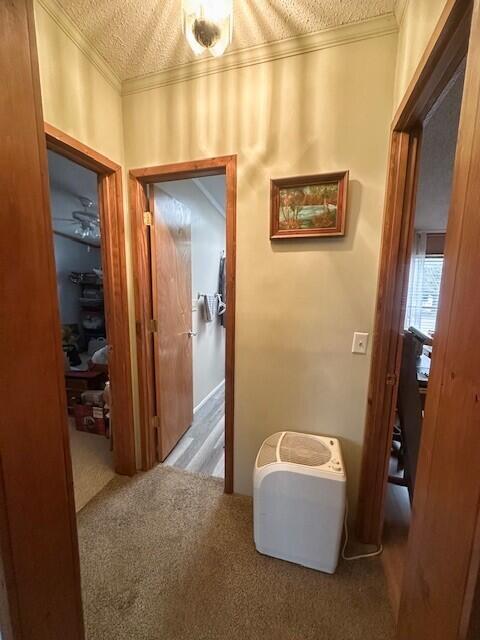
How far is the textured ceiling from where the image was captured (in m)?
1.18

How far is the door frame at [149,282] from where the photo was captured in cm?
151

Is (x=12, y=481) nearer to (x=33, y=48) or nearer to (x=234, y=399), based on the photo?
(x=33, y=48)

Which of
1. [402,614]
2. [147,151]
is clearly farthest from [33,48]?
[402,614]

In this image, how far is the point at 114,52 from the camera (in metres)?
1.42

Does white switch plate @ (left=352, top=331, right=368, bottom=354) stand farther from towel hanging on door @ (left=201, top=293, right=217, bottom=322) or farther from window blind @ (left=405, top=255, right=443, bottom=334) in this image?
window blind @ (left=405, top=255, right=443, bottom=334)

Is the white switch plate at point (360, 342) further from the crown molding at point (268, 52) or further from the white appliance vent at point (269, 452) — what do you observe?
the crown molding at point (268, 52)

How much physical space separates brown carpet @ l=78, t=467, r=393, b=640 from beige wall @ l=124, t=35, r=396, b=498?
0.42m

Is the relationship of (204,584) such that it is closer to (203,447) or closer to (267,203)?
(203,447)

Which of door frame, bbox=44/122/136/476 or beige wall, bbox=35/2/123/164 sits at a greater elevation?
beige wall, bbox=35/2/123/164

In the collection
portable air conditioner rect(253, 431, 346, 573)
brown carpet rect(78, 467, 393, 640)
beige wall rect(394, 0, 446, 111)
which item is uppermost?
beige wall rect(394, 0, 446, 111)

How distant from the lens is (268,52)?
4.44 feet

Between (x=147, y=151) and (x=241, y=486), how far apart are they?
225cm

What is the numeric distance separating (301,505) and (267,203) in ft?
5.10

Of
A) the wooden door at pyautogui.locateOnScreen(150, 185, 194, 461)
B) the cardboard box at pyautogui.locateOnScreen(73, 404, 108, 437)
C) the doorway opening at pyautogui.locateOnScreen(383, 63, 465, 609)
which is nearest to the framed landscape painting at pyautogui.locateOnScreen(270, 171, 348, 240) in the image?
the doorway opening at pyautogui.locateOnScreen(383, 63, 465, 609)
